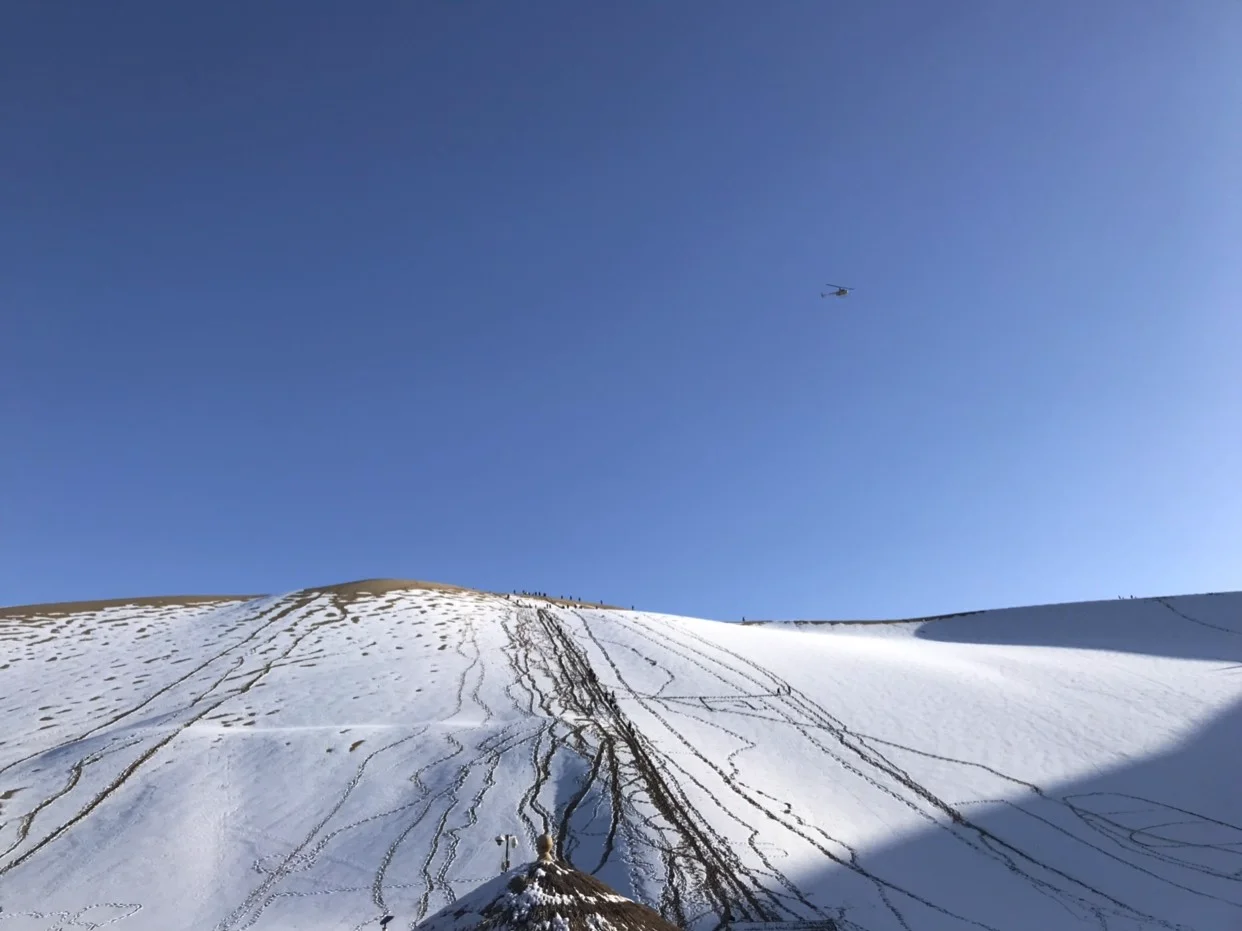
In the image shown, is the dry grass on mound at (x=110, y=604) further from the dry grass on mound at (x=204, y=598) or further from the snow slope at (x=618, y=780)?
the snow slope at (x=618, y=780)

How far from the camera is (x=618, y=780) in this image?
11.6m

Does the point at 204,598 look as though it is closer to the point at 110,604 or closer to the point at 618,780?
the point at 110,604

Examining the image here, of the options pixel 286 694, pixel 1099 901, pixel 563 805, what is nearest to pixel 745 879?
pixel 563 805

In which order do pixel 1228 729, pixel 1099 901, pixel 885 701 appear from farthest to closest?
pixel 885 701
pixel 1228 729
pixel 1099 901

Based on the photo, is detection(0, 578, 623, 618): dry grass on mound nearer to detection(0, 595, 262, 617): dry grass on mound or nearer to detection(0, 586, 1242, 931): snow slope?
detection(0, 595, 262, 617): dry grass on mound

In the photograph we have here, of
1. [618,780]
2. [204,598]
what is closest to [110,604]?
[204,598]

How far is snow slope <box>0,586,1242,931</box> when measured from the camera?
374 inches

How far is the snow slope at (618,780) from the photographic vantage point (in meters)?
9.50

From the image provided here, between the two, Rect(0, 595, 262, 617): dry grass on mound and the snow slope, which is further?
Rect(0, 595, 262, 617): dry grass on mound

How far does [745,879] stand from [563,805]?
2.96 m

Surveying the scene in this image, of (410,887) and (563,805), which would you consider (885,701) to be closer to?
(563,805)

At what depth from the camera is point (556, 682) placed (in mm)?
16438

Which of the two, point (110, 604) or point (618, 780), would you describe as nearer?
point (618, 780)

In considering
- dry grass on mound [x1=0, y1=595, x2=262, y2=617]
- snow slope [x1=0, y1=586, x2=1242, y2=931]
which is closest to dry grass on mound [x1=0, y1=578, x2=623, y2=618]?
dry grass on mound [x1=0, y1=595, x2=262, y2=617]
